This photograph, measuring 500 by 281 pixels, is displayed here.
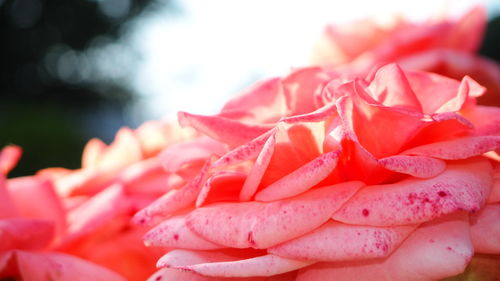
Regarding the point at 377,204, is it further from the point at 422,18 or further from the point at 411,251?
the point at 422,18

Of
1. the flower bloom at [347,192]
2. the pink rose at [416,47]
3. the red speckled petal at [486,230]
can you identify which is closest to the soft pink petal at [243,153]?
the flower bloom at [347,192]

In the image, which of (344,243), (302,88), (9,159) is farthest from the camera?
(9,159)

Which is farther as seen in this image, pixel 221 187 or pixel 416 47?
pixel 416 47

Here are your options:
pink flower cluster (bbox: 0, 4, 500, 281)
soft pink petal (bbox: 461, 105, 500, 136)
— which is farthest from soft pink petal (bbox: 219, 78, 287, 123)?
soft pink petal (bbox: 461, 105, 500, 136)

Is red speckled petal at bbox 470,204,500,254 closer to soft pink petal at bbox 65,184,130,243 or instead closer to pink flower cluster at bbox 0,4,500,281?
pink flower cluster at bbox 0,4,500,281

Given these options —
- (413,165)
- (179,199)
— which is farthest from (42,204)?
(413,165)

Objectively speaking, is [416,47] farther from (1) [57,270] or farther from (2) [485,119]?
(1) [57,270]

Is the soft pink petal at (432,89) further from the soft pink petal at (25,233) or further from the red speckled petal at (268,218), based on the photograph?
the soft pink petal at (25,233)
